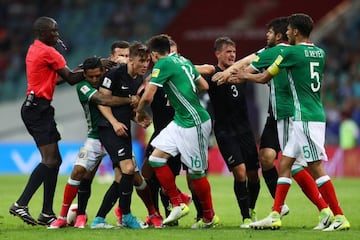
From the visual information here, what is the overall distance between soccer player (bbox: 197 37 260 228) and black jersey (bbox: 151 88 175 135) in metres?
0.58

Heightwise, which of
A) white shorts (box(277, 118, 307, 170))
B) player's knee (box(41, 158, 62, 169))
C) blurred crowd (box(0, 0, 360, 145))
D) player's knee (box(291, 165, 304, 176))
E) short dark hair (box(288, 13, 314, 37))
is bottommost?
player's knee (box(291, 165, 304, 176))

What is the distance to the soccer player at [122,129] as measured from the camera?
12.1m

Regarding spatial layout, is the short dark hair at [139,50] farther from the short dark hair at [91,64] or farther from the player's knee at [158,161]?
the player's knee at [158,161]

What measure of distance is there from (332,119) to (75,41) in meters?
8.28

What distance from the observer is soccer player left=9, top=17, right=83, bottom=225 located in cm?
1268

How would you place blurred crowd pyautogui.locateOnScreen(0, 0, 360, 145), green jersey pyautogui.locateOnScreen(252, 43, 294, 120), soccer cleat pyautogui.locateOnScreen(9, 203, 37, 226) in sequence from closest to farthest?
green jersey pyautogui.locateOnScreen(252, 43, 294, 120) → soccer cleat pyautogui.locateOnScreen(9, 203, 37, 226) → blurred crowd pyautogui.locateOnScreen(0, 0, 360, 145)

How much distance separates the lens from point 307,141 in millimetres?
11797

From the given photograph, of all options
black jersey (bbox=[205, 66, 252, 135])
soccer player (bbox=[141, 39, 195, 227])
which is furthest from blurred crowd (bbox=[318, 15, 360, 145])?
soccer player (bbox=[141, 39, 195, 227])

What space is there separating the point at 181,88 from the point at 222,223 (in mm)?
2208

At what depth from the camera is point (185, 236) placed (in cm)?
1110

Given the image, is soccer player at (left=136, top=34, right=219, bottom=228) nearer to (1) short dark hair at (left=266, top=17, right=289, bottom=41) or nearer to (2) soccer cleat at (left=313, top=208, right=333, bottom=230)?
(1) short dark hair at (left=266, top=17, right=289, bottom=41)

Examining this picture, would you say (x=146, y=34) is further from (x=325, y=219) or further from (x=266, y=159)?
(x=325, y=219)

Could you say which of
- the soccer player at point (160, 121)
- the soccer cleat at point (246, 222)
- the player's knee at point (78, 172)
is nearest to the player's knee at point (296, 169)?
the soccer cleat at point (246, 222)

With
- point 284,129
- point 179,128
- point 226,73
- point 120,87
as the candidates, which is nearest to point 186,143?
point 179,128
